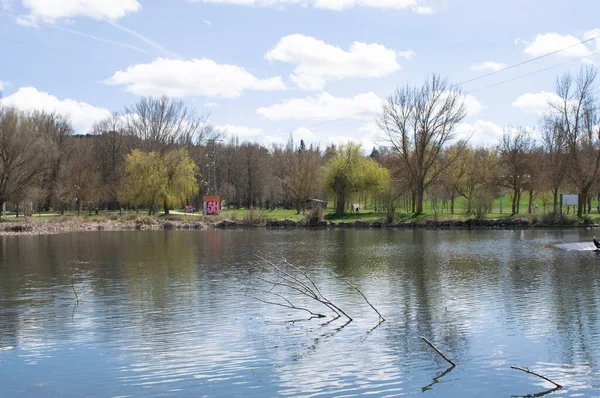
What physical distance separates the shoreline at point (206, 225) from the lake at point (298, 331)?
84.9 feet

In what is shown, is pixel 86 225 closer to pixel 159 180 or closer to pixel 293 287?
pixel 159 180

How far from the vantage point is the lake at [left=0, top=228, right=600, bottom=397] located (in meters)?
8.95

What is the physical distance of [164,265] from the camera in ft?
76.1

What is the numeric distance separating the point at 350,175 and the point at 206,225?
16.0 metres

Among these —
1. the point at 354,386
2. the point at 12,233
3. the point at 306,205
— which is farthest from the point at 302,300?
the point at 306,205

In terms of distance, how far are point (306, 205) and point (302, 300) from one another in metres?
59.8

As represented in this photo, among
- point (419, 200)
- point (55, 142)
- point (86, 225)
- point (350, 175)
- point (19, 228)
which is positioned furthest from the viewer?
point (55, 142)

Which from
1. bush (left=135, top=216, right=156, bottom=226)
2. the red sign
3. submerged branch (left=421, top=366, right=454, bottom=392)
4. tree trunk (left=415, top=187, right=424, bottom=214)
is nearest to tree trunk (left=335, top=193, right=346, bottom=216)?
tree trunk (left=415, top=187, right=424, bottom=214)

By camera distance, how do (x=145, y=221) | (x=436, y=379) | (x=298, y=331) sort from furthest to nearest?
(x=145, y=221), (x=298, y=331), (x=436, y=379)

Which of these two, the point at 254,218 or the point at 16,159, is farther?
the point at 254,218

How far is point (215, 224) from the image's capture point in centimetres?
5431

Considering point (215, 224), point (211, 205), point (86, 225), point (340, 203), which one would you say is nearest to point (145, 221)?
point (86, 225)

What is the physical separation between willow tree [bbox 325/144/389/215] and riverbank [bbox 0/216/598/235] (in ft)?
28.6

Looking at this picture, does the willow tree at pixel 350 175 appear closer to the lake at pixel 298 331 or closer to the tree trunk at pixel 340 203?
the tree trunk at pixel 340 203
